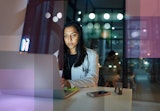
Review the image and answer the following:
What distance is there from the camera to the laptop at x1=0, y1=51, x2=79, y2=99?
1.04 metres

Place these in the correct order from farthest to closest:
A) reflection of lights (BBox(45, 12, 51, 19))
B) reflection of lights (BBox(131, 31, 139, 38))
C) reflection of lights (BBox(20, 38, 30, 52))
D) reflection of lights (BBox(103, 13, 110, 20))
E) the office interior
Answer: reflection of lights (BBox(103, 13, 110, 20)) < reflection of lights (BBox(131, 31, 139, 38)) < the office interior < reflection of lights (BBox(45, 12, 51, 19)) < reflection of lights (BBox(20, 38, 30, 52))

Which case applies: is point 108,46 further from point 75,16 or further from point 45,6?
point 45,6

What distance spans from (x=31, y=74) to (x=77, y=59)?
121cm

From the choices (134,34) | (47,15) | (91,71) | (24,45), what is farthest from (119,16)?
(91,71)

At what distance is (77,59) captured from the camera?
230 centimetres

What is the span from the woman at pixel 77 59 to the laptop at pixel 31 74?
97cm

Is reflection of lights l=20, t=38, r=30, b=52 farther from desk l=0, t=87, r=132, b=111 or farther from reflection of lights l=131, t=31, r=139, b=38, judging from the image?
reflection of lights l=131, t=31, r=139, b=38

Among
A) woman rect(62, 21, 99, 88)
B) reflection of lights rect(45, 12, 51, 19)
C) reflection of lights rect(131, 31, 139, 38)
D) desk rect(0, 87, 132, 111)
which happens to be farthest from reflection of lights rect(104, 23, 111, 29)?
desk rect(0, 87, 132, 111)

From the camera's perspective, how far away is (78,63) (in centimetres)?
228

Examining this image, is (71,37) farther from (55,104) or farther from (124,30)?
(124,30)

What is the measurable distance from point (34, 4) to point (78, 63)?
209 cm

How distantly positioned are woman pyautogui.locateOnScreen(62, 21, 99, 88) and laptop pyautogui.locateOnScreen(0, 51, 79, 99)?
97 cm

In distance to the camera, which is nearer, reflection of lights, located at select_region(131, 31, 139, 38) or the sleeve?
the sleeve

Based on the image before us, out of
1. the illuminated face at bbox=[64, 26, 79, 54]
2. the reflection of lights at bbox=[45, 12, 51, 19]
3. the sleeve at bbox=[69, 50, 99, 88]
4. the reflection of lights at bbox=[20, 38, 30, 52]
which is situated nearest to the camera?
the sleeve at bbox=[69, 50, 99, 88]
